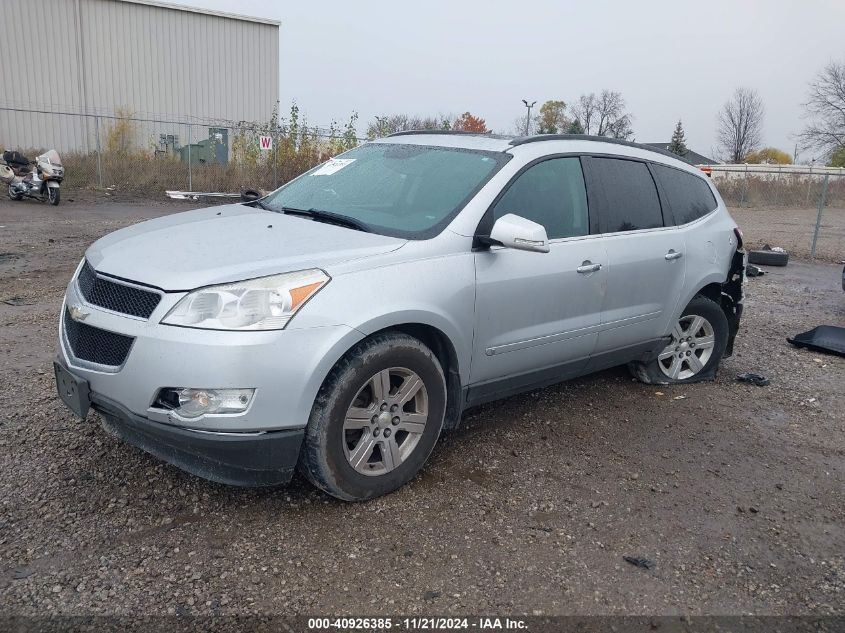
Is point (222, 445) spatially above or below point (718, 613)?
above

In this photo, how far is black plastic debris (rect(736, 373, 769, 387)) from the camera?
19.2 ft

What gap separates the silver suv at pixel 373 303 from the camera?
3004 millimetres

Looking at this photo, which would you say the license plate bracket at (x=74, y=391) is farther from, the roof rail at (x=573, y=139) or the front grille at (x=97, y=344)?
the roof rail at (x=573, y=139)

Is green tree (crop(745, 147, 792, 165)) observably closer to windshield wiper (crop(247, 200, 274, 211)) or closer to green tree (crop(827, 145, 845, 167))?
green tree (crop(827, 145, 845, 167))

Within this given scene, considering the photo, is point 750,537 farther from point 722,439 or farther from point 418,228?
point 418,228

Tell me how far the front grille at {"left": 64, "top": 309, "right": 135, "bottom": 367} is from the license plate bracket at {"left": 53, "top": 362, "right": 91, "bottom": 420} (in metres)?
0.10

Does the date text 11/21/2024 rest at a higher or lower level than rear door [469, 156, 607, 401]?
lower

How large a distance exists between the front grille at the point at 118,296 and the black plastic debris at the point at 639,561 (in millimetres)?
2344

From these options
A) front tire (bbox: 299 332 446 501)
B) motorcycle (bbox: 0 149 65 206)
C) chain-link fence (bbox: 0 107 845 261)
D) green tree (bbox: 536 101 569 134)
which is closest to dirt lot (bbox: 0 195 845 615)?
front tire (bbox: 299 332 446 501)

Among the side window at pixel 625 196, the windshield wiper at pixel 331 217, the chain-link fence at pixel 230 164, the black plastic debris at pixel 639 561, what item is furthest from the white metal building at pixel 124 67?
the black plastic debris at pixel 639 561

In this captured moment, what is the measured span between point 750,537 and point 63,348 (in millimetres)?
3445

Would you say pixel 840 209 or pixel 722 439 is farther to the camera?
pixel 840 209

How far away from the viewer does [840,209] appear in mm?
26719

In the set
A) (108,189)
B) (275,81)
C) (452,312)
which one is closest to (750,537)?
(452,312)
